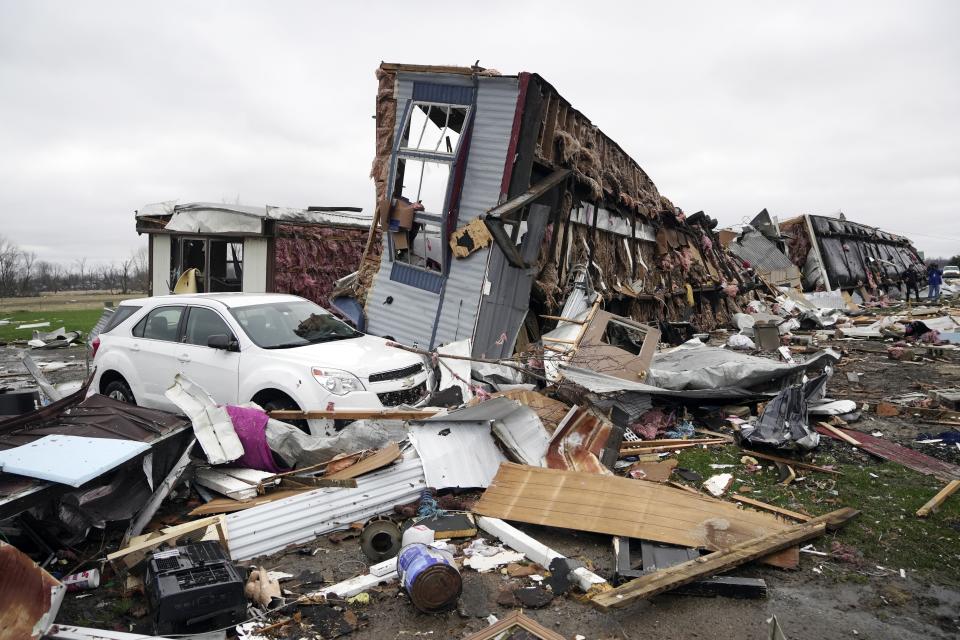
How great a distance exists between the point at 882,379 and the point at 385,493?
9.81m

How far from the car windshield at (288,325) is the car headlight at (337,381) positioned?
78 centimetres

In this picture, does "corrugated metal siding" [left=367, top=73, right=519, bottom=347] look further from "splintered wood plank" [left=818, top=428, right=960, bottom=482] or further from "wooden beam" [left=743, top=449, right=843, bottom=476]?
"splintered wood plank" [left=818, top=428, right=960, bottom=482]

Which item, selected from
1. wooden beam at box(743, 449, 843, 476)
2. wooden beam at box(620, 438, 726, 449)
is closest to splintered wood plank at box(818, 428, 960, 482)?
wooden beam at box(743, 449, 843, 476)

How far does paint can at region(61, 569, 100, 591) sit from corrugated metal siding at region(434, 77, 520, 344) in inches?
256

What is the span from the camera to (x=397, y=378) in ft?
22.0

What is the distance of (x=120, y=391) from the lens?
7.60 meters

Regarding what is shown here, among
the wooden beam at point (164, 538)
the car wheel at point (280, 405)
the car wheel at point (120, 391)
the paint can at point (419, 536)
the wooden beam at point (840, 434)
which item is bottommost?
the car wheel at point (120, 391)

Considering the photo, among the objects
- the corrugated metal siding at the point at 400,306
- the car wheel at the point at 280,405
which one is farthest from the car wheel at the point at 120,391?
the corrugated metal siding at the point at 400,306

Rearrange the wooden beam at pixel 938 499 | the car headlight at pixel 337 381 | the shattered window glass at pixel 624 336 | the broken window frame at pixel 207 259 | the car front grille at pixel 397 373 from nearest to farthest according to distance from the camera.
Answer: the wooden beam at pixel 938 499 < the car headlight at pixel 337 381 < the car front grille at pixel 397 373 < the shattered window glass at pixel 624 336 < the broken window frame at pixel 207 259

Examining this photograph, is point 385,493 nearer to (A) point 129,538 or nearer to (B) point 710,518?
(A) point 129,538

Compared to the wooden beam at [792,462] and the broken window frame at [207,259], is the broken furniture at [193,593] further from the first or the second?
the broken window frame at [207,259]

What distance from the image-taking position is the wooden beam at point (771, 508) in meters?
4.80

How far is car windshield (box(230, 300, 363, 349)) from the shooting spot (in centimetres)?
681

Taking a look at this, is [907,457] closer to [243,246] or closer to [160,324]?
[160,324]
